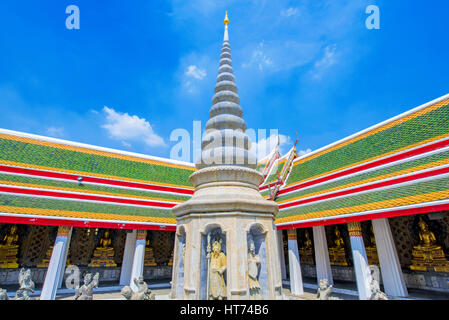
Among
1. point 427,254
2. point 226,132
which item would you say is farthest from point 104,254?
point 427,254

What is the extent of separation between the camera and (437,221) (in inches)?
470

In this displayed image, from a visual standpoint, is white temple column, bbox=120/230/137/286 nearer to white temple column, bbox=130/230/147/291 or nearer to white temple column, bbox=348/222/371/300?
white temple column, bbox=130/230/147/291

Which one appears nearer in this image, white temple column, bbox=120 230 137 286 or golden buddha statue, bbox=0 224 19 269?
golden buddha statue, bbox=0 224 19 269

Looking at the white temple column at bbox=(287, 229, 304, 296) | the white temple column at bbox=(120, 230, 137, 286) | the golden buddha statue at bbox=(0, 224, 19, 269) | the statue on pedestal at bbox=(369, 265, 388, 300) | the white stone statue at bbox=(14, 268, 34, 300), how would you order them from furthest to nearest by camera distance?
1. the white temple column at bbox=(120, 230, 137, 286)
2. the golden buddha statue at bbox=(0, 224, 19, 269)
3. the white temple column at bbox=(287, 229, 304, 296)
4. the white stone statue at bbox=(14, 268, 34, 300)
5. the statue on pedestal at bbox=(369, 265, 388, 300)

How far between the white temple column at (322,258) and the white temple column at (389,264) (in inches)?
123

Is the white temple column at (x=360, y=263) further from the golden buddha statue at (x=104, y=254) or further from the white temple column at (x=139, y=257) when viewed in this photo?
the golden buddha statue at (x=104, y=254)

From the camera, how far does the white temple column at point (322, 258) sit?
44.8 ft

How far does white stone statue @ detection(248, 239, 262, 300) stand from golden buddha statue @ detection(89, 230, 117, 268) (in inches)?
574

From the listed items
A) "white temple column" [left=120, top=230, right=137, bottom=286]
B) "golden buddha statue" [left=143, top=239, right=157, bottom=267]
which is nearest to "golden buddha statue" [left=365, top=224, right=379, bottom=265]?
"golden buddha statue" [left=143, top=239, right=157, bottom=267]

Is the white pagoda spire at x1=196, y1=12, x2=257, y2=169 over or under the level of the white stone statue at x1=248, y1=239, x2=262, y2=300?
over

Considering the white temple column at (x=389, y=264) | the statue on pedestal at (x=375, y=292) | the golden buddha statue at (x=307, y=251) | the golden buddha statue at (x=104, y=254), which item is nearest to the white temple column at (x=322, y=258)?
the golden buddha statue at (x=307, y=251)

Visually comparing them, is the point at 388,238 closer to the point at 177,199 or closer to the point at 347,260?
the point at 347,260

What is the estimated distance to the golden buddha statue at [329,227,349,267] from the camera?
15.3 metres

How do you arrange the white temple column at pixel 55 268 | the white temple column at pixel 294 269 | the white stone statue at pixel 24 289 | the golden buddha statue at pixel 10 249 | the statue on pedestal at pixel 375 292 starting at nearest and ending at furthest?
1. the statue on pedestal at pixel 375 292
2. the white stone statue at pixel 24 289
3. the white temple column at pixel 55 268
4. the white temple column at pixel 294 269
5. the golden buddha statue at pixel 10 249
